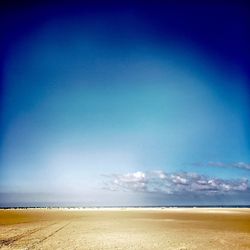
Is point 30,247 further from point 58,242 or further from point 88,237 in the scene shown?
point 88,237

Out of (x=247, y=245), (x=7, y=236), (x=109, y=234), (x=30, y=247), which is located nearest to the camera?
(x=30, y=247)

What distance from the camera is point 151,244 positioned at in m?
23.2

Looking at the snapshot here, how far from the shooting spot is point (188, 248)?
21.3 metres

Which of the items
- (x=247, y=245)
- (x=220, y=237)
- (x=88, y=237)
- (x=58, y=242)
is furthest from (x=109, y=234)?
(x=247, y=245)

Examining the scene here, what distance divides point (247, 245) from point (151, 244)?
585 cm

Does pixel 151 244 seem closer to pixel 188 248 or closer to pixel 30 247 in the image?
pixel 188 248

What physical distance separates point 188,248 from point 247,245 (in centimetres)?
410

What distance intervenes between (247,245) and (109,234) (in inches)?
410

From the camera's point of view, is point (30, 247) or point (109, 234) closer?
point (30, 247)

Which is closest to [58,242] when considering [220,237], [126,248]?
[126,248]

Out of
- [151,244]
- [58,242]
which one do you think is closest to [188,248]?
[151,244]

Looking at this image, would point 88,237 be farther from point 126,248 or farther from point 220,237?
point 220,237

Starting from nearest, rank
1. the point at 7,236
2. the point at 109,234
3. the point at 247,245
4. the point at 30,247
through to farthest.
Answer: the point at 30,247, the point at 247,245, the point at 7,236, the point at 109,234

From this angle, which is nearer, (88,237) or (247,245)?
(247,245)
